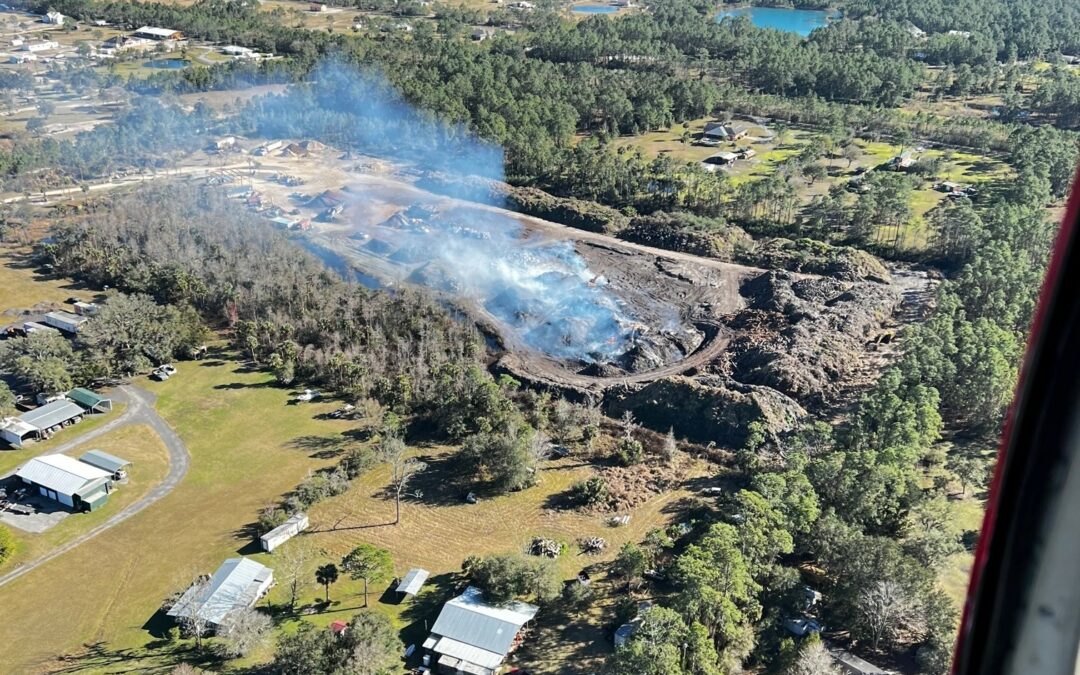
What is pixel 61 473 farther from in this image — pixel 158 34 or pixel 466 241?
pixel 158 34

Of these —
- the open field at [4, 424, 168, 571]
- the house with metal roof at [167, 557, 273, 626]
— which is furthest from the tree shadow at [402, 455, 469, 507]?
the open field at [4, 424, 168, 571]

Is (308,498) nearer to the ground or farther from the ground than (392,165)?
→ nearer to the ground

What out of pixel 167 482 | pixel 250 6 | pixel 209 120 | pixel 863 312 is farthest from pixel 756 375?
pixel 250 6

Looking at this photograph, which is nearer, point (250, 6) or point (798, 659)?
point (798, 659)

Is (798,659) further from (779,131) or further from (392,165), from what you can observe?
(779,131)

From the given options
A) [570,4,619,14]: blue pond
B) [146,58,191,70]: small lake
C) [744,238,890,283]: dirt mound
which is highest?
[570,4,619,14]: blue pond

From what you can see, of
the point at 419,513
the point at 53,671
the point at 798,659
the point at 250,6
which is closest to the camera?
the point at 798,659

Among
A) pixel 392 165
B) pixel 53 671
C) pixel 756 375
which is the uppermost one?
pixel 392 165

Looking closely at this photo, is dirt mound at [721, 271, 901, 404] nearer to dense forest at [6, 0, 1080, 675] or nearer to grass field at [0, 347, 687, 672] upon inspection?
dense forest at [6, 0, 1080, 675]
